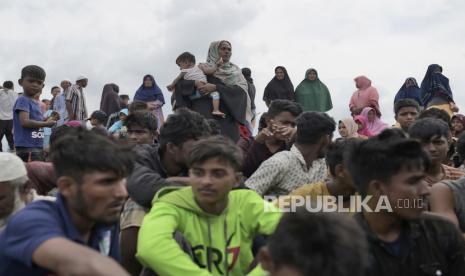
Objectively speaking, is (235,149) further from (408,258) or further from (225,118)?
(225,118)

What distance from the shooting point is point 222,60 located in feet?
27.7

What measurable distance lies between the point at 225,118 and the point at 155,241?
4994 mm

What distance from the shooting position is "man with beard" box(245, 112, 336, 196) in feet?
15.7

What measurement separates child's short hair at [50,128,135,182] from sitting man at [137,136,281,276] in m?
0.75

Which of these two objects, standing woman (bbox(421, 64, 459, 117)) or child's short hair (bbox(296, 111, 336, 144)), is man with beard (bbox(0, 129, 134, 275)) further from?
standing woman (bbox(421, 64, 459, 117))

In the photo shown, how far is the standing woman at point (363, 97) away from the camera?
37.6 feet

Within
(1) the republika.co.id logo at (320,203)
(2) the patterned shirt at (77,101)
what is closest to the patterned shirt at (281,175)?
(1) the republika.co.id logo at (320,203)

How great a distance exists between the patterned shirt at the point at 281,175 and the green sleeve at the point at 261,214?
38.4 inches

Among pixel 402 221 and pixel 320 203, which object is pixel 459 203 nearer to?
pixel 320 203

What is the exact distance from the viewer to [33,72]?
23.6ft

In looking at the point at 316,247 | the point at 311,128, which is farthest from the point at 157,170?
the point at 316,247

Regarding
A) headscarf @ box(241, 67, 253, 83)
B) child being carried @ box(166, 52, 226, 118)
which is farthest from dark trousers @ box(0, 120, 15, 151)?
child being carried @ box(166, 52, 226, 118)

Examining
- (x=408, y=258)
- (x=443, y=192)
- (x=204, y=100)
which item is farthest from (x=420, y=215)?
(x=204, y=100)

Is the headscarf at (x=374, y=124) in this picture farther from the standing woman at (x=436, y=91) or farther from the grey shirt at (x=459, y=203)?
the grey shirt at (x=459, y=203)
